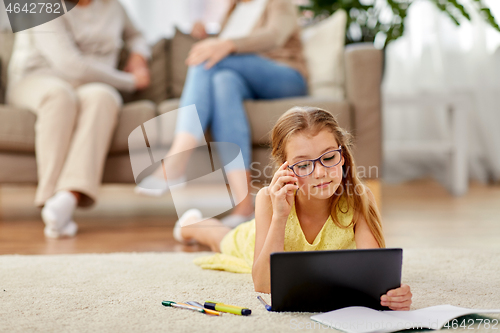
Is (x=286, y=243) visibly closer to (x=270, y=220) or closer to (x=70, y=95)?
(x=270, y=220)

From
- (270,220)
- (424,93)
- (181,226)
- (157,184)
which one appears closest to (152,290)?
(270,220)

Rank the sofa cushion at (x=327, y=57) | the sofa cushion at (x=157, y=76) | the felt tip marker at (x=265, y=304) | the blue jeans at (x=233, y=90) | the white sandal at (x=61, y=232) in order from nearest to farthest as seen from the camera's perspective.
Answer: the felt tip marker at (x=265, y=304), the white sandal at (x=61, y=232), the blue jeans at (x=233, y=90), the sofa cushion at (x=327, y=57), the sofa cushion at (x=157, y=76)

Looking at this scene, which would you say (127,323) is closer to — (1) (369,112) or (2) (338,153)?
(2) (338,153)

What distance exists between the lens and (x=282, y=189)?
2.25ft

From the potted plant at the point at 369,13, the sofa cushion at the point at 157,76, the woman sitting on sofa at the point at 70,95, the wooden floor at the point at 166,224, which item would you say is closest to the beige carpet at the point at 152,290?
the wooden floor at the point at 166,224

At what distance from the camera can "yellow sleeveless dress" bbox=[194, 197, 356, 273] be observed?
803 millimetres

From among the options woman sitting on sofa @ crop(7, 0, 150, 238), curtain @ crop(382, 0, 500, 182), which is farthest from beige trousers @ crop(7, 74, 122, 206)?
curtain @ crop(382, 0, 500, 182)

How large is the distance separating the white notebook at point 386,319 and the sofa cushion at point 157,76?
5.15ft

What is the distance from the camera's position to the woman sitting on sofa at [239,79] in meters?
1.38

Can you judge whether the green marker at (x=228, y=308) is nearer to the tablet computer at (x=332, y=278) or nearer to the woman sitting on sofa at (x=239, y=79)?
the tablet computer at (x=332, y=278)

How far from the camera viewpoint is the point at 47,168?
140 cm

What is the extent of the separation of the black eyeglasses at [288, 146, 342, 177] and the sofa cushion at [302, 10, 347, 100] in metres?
1.04

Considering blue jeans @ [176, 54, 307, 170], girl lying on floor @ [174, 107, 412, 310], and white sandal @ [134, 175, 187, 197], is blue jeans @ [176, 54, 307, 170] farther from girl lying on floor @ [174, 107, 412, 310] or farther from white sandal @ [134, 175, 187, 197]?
girl lying on floor @ [174, 107, 412, 310]

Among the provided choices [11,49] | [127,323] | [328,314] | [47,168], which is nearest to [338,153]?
[328,314]
